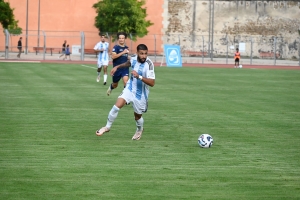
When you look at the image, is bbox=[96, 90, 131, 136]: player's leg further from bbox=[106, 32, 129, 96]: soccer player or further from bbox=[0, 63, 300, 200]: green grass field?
bbox=[106, 32, 129, 96]: soccer player

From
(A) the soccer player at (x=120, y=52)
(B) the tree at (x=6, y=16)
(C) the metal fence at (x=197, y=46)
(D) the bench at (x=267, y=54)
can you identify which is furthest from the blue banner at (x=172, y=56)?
(A) the soccer player at (x=120, y=52)

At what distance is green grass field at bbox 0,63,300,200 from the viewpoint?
906 cm

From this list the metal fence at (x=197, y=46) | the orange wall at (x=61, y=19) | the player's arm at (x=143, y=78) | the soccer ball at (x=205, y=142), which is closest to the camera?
the soccer ball at (x=205, y=142)

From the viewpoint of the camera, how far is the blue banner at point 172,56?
5046 centimetres

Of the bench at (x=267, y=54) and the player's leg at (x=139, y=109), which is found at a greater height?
the bench at (x=267, y=54)

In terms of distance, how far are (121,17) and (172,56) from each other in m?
15.8

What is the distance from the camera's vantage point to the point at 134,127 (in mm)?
15289

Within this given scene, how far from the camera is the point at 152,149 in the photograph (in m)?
12.3

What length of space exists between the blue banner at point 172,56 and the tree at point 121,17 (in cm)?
1377

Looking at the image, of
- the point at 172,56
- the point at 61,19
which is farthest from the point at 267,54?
the point at 61,19

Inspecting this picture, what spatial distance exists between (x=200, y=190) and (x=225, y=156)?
275 cm

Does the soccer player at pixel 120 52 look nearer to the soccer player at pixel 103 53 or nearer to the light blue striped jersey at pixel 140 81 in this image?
the light blue striped jersey at pixel 140 81

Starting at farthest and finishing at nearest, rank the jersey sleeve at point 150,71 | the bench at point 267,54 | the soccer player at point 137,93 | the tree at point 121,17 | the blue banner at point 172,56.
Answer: the bench at point 267,54 → the tree at point 121,17 → the blue banner at point 172,56 → the soccer player at point 137,93 → the jersey sleeve at point 150,71

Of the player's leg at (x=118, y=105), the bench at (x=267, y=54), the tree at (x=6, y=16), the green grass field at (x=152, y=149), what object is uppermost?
the tree at (x=6, y=16)
